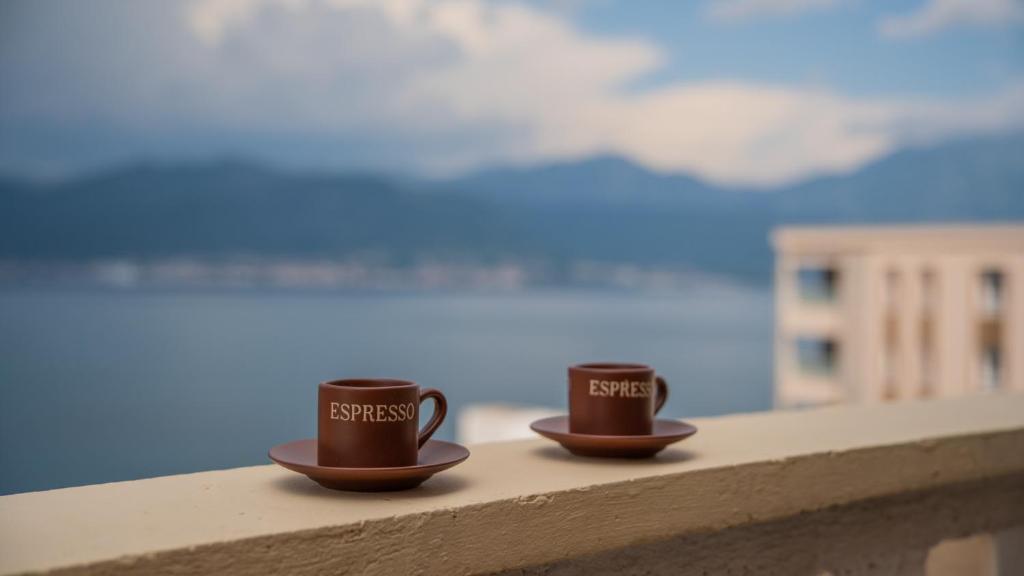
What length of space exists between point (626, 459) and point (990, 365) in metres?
14.6

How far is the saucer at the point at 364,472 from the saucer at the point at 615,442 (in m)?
0.13

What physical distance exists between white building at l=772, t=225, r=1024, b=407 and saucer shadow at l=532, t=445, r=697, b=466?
13052 millimetres

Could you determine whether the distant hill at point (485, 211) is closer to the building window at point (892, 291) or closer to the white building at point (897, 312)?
the white building at point (897, 312)

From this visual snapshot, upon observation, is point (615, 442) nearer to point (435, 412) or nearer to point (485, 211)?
point (435, 412)

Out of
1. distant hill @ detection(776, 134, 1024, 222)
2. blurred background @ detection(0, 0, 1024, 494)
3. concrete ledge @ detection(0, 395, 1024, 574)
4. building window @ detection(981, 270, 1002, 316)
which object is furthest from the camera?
blurred background @ detection(0, 0, 1024, 494)

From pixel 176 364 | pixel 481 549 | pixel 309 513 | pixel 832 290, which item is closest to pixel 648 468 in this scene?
pixel 481 549

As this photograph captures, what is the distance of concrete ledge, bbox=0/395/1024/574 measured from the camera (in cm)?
58

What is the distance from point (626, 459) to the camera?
873 mm

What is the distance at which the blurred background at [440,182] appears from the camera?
164ft

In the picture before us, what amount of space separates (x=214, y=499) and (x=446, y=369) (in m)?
51.4

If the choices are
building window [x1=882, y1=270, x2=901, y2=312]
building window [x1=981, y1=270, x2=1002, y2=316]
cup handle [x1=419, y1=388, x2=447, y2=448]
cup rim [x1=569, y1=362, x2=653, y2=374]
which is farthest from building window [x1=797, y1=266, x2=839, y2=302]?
cup handle [x1=419, y1=388, x2=447, y2=448]

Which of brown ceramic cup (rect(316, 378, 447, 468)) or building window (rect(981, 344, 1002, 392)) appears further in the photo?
building window (rect(981, 344, 1002, 392))

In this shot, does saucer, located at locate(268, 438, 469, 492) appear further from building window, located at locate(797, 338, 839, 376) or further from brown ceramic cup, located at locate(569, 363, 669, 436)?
building window, located at locate(797, 338, 839, 376)

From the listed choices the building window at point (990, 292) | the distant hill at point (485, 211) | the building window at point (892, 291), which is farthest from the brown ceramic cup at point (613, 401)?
the distant hill at point (485, 211)
